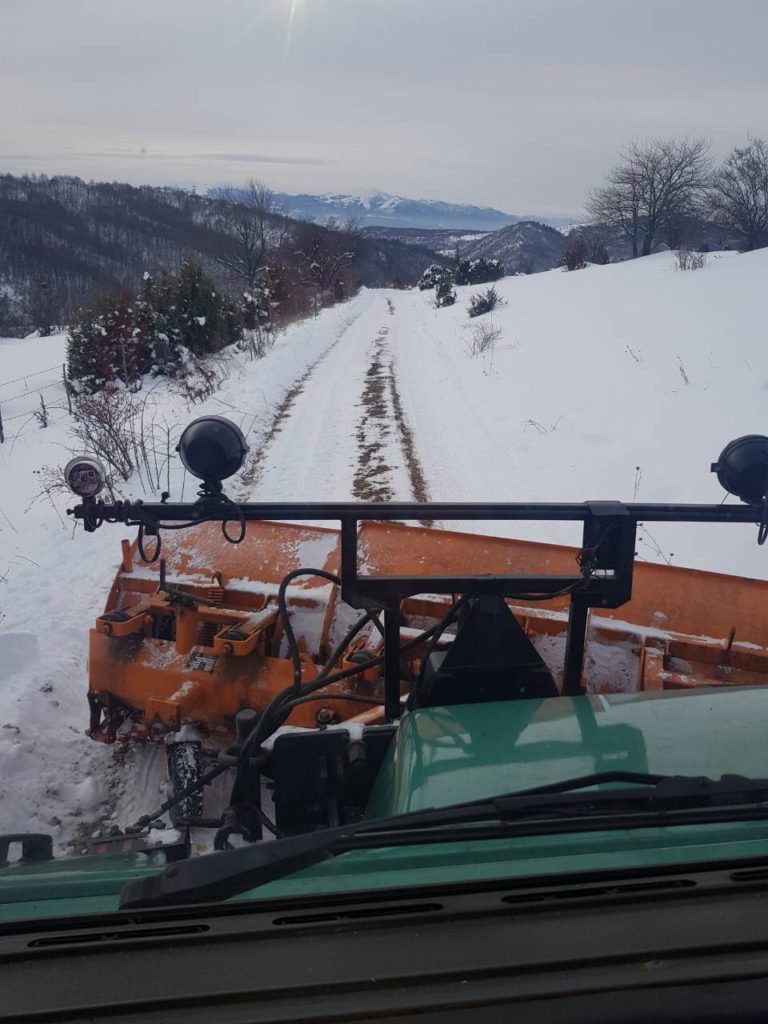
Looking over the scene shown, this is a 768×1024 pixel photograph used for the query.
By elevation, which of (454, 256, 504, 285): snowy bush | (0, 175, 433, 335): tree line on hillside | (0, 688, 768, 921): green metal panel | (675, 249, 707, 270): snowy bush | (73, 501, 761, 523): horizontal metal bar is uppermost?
(0, 175, 433, 335): tree line on hillside

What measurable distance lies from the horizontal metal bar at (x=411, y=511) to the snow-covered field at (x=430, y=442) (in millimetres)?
1789

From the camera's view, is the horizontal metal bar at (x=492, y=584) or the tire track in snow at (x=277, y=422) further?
the tire track in snow at (x=277, y=422)

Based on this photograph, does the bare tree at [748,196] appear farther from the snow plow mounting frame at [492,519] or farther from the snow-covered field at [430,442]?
the snow plow mounting frame at [492,519]

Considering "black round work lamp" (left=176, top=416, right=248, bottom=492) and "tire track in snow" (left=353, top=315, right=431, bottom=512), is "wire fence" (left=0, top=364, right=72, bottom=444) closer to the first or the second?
"tire track in snow" (left=353, top=315, right=431, bottom=512)

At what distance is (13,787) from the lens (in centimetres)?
379

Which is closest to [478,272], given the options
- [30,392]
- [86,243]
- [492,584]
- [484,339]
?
[30,392]

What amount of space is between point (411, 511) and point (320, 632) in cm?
141

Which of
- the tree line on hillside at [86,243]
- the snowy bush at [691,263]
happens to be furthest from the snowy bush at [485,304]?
the tree line on hillside at [86,243]

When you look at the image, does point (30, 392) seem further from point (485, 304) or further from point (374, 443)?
point (374, 443)

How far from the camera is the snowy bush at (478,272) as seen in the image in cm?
4597

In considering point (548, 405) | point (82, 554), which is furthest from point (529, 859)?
point (548, 405)

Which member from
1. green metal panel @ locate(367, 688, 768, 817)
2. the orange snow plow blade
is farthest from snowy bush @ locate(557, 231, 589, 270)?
green metal panel @ locate(367, 688, 768, 817)

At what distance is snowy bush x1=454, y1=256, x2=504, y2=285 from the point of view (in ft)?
151

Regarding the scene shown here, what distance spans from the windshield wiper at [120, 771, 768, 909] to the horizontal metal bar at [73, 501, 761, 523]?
1.16 m
